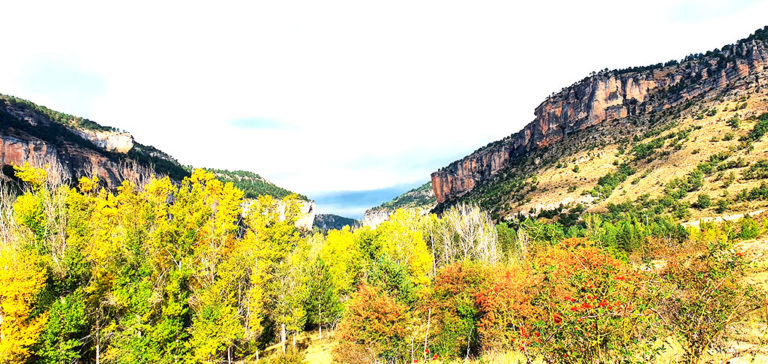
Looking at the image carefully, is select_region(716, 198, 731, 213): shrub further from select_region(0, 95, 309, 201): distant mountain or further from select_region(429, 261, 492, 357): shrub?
select_region(0, 95, 309, 201): distant mountain

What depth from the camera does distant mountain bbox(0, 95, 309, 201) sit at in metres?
77.8

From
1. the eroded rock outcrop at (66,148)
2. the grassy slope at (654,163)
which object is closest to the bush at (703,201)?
the grassy slope at (654,163)

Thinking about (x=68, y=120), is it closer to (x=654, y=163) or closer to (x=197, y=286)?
(x=197, y=286)

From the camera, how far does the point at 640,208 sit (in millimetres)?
68000

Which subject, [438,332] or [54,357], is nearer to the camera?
[54,357]

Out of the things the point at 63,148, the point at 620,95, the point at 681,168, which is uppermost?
the point at 620,95

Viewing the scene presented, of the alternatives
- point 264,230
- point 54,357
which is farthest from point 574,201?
point 54,357

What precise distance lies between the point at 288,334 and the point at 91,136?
133775 millimetres

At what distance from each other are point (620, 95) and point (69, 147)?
187 metres

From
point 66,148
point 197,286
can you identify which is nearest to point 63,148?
point 66,148

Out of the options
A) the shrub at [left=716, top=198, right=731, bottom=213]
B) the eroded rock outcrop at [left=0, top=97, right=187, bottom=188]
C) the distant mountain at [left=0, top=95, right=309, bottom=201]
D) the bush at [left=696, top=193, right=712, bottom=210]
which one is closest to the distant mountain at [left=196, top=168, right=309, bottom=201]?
the distant mountain at [left=0, top=95, right=309, bottom=201]

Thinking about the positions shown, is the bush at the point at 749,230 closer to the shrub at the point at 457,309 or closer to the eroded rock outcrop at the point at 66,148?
the shrub at the point at 457,309

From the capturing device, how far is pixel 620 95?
391ft

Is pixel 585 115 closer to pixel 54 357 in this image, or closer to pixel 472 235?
pixel 472 235
